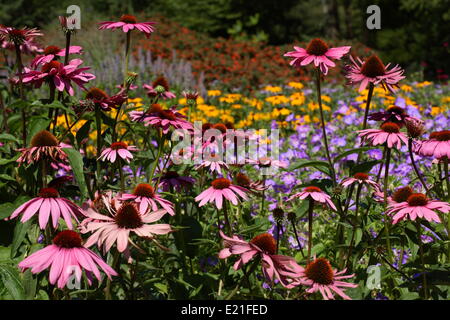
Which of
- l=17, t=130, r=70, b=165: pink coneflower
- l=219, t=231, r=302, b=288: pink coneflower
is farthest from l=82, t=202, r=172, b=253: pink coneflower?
l=17, t=130, r=70, b=165: pink coneflower

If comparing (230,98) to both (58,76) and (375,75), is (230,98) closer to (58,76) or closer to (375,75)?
(375,75)

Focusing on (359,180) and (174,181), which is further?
(174,181)

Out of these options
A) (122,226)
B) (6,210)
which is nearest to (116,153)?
(6,210)

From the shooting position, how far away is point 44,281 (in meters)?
1.83

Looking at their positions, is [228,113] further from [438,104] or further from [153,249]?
[153,249]

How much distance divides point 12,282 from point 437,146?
149cm

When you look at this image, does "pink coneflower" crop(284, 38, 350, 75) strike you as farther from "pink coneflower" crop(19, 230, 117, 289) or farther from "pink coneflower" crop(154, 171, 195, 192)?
"pink coneflower" crop(19, 230, 117, 289)

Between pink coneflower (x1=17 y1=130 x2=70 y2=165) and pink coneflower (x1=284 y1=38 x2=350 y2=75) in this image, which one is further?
pink coneflower (x1=284 y1=38 x2=350 y2=75)

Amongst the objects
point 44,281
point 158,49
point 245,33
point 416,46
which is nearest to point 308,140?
point 44,281

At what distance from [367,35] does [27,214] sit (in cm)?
1818

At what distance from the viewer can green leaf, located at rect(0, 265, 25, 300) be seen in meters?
1.49

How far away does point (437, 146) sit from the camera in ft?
6.03

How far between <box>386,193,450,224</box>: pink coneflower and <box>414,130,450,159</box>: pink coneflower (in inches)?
7.9

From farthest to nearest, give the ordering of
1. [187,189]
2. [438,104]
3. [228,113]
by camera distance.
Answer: [438,104] → [228,113] → [187,189]
